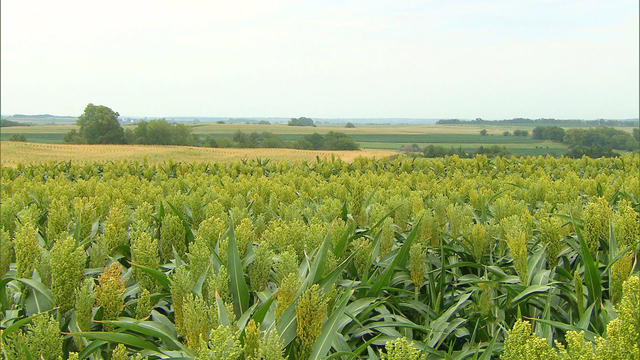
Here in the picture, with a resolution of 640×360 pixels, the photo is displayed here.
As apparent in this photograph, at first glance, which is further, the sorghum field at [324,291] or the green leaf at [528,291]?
the green leaf at [528,291]

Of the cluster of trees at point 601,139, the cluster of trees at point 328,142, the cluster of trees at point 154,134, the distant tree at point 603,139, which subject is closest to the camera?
the cluster of trees at point 601,139

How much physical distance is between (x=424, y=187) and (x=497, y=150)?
68242mm

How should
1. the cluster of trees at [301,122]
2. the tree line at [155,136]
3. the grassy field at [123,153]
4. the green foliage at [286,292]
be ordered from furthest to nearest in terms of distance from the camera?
the cluster of trees at [301,122] → the tree line at [155,136] → the grassy field at [123,153] → the green foliage at [286,292]

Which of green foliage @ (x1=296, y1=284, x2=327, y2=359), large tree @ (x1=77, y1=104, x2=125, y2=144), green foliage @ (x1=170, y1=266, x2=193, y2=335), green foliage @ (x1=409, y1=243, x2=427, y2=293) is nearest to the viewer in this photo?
green foliage @ (x1=296, y1=284, x2=327, y2=359)

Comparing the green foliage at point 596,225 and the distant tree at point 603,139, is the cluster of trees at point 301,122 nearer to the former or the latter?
the distant tree at point 603,139

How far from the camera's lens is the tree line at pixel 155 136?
81312 millimetres

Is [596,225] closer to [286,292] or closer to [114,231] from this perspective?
[286,292]

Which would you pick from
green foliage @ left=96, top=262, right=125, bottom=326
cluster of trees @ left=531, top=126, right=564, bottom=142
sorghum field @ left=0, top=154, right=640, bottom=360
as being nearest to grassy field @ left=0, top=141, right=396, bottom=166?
sorghum field @ left=0, top=154, right=640, bottom=360

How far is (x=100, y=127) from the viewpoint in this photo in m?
81.3

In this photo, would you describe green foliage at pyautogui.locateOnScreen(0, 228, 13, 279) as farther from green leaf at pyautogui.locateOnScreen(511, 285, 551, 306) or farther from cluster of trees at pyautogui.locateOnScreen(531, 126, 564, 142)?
cluster of trees at pyautogui.locateOnScreen(531, 126, 564, 142)

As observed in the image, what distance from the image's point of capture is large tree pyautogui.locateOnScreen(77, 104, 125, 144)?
8088cm

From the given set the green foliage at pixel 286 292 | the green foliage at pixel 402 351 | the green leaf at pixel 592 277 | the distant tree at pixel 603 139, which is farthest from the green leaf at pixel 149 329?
the distant tree at pixel 603 139

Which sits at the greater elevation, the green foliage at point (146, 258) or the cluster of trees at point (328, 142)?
the green foliage at point (146, 258)

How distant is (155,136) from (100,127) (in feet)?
31.7
